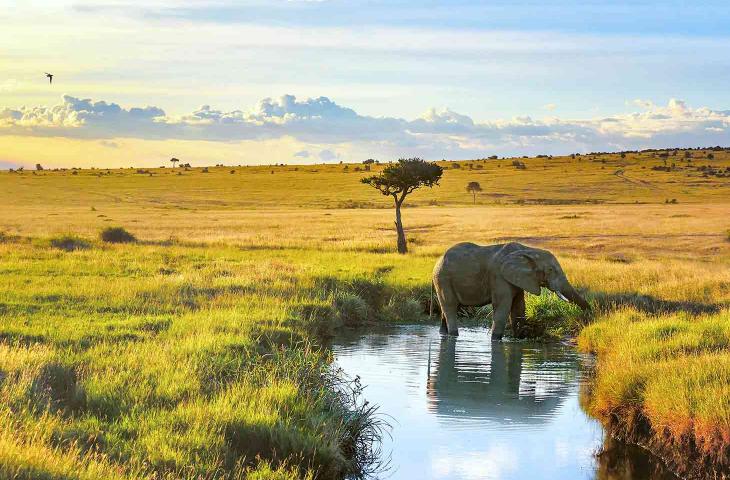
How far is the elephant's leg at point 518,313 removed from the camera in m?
22.0

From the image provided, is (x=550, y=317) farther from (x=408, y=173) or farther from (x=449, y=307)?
(x=408, y=173)

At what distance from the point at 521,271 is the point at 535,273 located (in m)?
0.48

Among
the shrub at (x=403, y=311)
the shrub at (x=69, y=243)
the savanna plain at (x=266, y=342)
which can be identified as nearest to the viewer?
the savanna plain at (x=266, y=342)

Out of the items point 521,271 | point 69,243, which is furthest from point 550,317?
point 69,243

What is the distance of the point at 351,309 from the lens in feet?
78.2

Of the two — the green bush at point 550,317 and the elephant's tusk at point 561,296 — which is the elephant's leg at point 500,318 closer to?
the green bush at point 550,317

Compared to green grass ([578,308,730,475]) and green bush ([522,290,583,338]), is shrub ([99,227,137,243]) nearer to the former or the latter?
green bush ([522,290,583,338])

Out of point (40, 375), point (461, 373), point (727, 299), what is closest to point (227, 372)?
point (40, 375)

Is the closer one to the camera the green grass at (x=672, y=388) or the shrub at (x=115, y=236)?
Answer: the green grass at (x=672, y=388)

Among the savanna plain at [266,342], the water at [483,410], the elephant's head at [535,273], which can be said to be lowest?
the water at [483,410]

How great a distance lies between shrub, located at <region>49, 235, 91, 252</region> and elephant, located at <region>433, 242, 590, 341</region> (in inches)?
797

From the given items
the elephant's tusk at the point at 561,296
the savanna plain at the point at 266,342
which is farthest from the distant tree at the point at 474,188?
the elephant's tusk at the point at 561,296

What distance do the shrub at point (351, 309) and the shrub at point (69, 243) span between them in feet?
56.1

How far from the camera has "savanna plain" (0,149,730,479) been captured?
9961 mm
